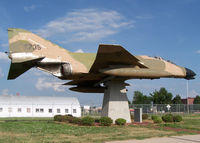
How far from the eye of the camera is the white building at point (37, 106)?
1684 inches

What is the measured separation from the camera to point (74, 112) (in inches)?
1838

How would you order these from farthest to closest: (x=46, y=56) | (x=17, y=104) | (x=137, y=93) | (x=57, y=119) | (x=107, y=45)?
(x=137, y=93) < (x=17, y=104) < (x=57, y=119) < (x=46, y=56) < (x=107, y=45)

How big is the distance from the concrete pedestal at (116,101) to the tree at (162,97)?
4985 cm

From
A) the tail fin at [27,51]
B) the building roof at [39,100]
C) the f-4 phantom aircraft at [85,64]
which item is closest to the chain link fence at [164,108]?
the building roof at [39,100]

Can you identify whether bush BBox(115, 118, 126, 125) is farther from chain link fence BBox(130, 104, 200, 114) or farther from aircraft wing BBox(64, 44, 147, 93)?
chain link fence BBox(130, 104, 200, 114)

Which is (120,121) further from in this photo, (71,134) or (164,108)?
(164,108)

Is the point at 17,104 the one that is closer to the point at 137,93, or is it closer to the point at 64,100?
the point at 64,100

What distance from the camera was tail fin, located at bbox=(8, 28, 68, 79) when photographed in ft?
61.6

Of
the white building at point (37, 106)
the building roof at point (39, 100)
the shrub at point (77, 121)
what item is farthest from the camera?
the building roof at point (39, 100)

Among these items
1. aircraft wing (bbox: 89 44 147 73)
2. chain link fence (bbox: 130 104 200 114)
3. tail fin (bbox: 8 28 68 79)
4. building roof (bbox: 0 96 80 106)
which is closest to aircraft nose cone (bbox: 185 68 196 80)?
aircraft wing (bbox: 89 44 147 73)

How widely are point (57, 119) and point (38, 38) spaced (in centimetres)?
888

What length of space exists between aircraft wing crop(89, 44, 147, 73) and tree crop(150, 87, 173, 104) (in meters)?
51.4

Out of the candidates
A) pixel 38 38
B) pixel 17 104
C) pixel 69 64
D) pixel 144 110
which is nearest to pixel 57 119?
pixel 69 64

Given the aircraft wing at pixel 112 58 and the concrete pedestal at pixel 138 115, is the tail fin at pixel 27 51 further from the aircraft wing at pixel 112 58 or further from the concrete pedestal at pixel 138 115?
the concrete pedestal at pixel 138 115
